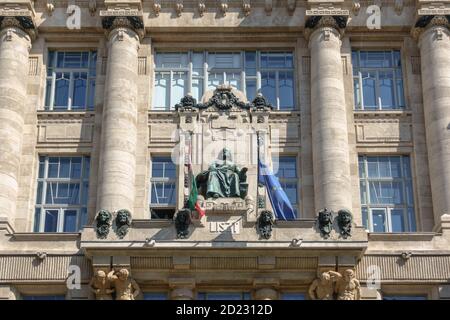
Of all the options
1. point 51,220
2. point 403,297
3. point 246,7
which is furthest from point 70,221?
point 403,297

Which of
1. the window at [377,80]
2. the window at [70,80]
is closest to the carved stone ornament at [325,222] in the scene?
the window at [377,80]

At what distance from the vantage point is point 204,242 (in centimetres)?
3438

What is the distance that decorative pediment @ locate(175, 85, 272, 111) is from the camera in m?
39.5

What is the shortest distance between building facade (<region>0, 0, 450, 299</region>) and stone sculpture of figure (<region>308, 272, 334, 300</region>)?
0.06 meters

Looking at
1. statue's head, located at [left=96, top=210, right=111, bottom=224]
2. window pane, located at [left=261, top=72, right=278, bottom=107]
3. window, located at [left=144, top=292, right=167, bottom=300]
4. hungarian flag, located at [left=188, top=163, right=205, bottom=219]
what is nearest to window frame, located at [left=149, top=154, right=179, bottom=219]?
hungarian flag, located at [left=188, top=163, right=205, bottom=219]

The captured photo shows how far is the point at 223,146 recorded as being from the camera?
127 ft

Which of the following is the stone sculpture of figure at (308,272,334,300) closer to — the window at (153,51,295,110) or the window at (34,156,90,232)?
the window at (153,51,295,110)

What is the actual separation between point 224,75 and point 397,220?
27.7ft

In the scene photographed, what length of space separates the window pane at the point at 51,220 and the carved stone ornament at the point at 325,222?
9.54 meters

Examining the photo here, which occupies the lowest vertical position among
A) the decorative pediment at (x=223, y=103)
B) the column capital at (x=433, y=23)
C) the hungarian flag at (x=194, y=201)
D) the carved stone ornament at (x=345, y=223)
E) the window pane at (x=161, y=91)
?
the carved stone ornament at (x=345, y=223)

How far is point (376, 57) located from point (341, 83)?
2726mm

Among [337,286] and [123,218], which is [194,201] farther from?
[337,286]

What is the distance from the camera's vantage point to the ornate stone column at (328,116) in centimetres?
3762

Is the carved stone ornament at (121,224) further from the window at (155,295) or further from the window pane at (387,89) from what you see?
the window pane at (387,89)
